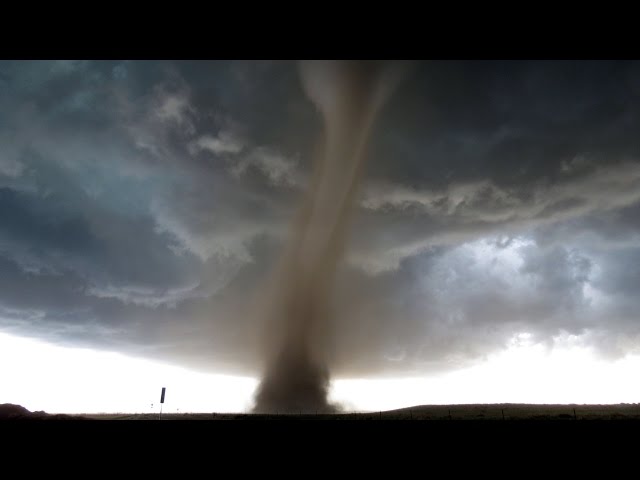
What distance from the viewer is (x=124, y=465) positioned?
30.5 feet
